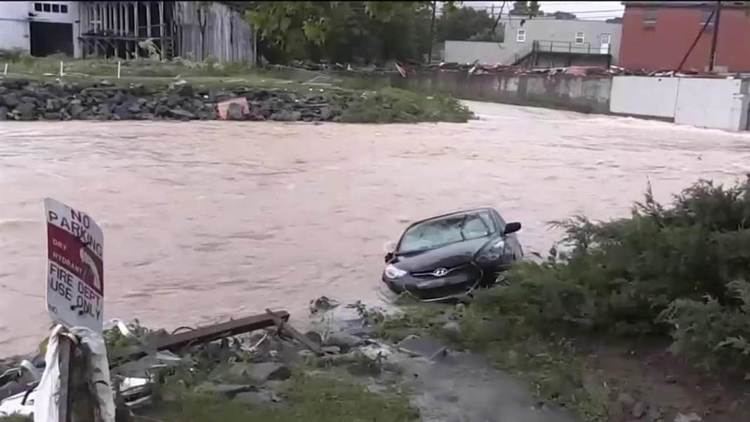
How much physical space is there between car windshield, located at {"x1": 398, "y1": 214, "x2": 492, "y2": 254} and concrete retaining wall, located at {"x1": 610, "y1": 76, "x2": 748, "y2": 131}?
119ft

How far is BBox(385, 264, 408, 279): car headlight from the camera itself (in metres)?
11.3

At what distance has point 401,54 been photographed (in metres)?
63.9

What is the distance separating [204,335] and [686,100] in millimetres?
43783

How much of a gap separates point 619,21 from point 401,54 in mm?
17681

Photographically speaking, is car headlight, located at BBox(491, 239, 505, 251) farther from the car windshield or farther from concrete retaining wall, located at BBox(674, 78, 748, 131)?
concrete retaining wall, located at BBox(674, 78, 748, 131)

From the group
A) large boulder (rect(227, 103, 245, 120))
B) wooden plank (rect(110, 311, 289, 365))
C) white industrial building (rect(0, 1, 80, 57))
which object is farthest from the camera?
white industrial building (rect(0, 1, 80, 57))

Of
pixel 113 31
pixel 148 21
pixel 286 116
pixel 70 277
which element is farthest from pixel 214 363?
pixel 113 31

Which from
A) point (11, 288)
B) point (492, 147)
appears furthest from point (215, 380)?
point (492, 147)

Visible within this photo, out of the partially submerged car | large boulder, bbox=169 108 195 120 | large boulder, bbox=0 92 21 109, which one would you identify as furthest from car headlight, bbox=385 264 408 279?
large boulder, bbox=0 92 21 109

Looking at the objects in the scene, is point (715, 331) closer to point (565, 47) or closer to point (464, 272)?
point (464, 272)

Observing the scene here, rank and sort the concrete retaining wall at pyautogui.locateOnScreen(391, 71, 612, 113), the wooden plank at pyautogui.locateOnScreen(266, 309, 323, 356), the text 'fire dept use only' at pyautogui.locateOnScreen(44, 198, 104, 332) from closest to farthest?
the text 'fire dept use only' at pyautogui.locateOnScreen(44, 198, 104, 332)
the wooden plank at pyautogui.locateOnScreen(266, 309, 323, 356)
the concrete retaining wall at pyautogui.locateOnScreen(391, 71, 612, 113)

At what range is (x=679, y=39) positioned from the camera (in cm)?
5556

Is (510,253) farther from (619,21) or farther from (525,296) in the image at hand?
(619,21)

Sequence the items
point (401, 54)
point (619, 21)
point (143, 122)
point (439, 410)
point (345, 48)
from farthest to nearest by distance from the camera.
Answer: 1. point (619, 21)
2. point (401, 54)
3. point (345, 48)
4. point (143, 122)
5. point (439, 410)
